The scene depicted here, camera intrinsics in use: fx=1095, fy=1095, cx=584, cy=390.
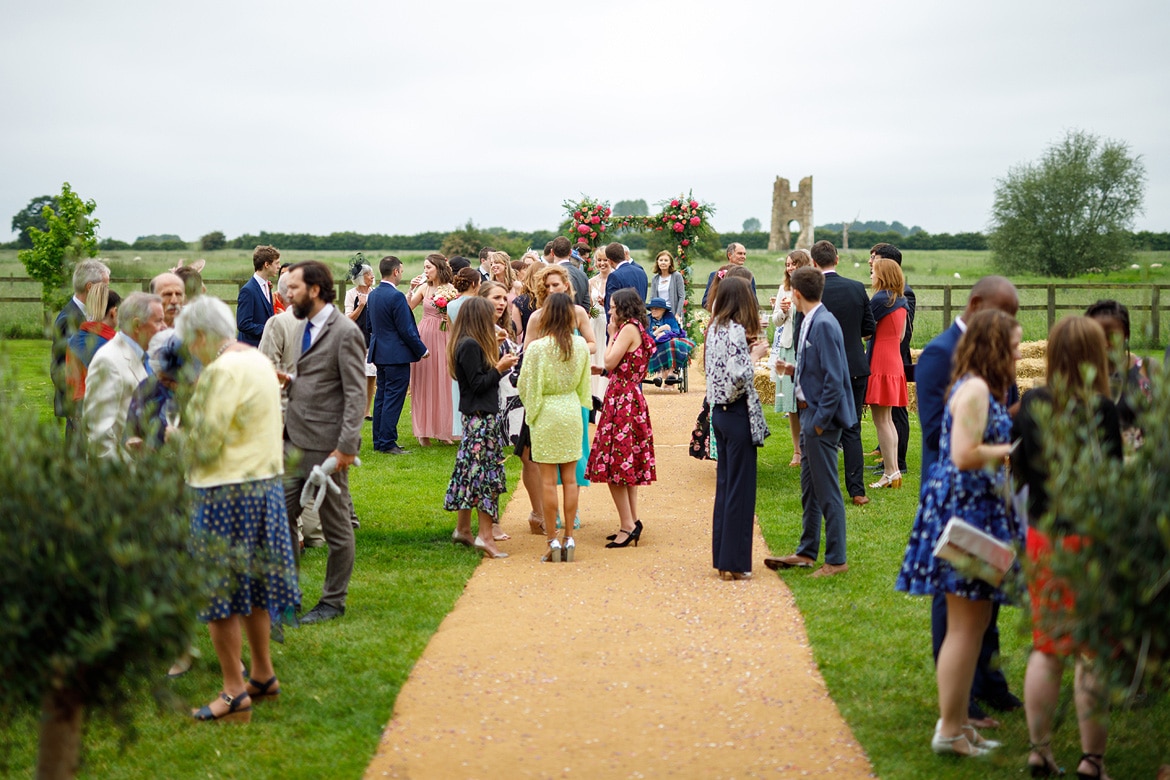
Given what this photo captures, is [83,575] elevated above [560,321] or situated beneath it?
situated beneath

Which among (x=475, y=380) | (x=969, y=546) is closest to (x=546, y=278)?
(x=475, y=380)

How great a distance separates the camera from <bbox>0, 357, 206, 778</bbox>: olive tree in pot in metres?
3.27

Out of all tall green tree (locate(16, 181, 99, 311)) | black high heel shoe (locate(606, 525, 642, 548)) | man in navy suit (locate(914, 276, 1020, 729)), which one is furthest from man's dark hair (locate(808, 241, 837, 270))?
tall green tree (locate(16, 181, 99, 311))

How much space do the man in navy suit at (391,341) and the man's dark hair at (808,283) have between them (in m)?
6.06

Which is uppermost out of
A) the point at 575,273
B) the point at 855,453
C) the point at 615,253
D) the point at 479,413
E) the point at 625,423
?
the point at 615,253

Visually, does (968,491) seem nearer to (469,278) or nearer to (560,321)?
(560,321)

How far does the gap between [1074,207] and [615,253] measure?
118 ft

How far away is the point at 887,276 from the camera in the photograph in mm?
9930

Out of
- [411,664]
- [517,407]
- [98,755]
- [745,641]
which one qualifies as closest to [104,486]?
[98,755]

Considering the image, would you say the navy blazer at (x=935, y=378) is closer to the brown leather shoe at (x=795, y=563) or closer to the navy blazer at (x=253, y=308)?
the brown leather shoe at (x=795, y=563)

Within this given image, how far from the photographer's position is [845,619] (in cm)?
685

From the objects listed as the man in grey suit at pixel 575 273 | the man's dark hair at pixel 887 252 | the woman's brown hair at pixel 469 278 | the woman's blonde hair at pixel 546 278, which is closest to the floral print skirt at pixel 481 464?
the woman's blonde hair at pixel 546 278

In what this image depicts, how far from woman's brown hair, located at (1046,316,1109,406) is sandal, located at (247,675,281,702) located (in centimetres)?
387

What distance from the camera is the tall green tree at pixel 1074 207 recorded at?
4403cm
